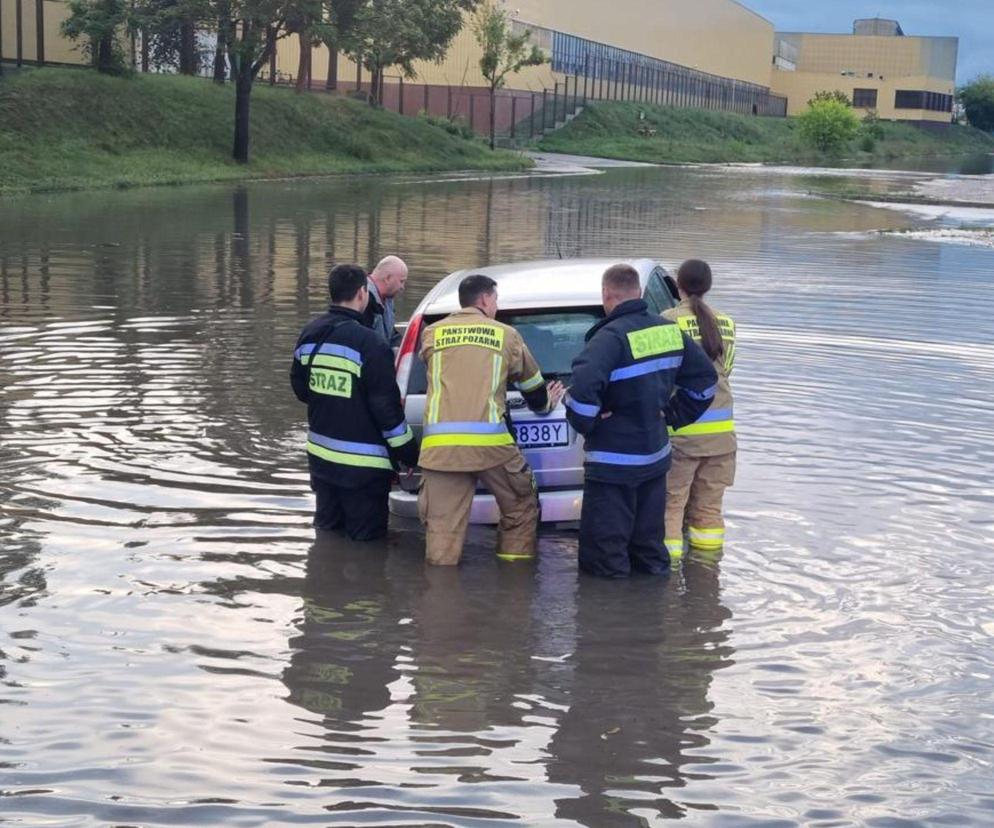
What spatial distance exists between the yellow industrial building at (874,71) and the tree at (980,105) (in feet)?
55.0

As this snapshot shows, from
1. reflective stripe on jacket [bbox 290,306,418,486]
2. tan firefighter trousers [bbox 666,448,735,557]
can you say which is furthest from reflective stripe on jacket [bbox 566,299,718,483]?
reflective stripe on jacket [bbox 290,306,418,486]

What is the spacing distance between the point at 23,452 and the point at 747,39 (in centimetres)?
15178

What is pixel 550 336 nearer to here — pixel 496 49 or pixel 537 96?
pixel 496 49

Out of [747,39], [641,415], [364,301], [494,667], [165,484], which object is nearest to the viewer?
[494,667]

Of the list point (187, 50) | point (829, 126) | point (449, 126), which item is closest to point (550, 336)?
point (187, 50)

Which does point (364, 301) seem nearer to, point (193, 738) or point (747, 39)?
point (193, 738)

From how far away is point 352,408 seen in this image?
799 centimetres

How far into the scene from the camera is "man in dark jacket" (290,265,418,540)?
7.94m

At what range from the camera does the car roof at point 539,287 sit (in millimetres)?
8289

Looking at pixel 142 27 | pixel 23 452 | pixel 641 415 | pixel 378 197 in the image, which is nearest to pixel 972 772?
pixel 641 415

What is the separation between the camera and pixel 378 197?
131 feet

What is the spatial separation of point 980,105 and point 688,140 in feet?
350

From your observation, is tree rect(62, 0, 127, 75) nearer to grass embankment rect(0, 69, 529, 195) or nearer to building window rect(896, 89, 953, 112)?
grass embankment rect(0, 69, 529, 195)

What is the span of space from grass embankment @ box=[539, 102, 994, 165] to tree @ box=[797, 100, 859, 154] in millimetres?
918
